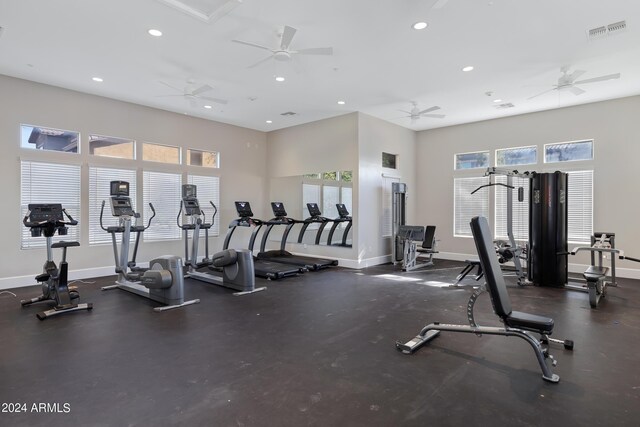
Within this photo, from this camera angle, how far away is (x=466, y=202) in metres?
8.43

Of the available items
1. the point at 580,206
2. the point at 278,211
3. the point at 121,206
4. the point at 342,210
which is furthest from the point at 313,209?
the point at 580,206

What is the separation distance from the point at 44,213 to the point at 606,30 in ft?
23.9

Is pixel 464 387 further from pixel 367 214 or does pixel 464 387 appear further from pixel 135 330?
pixel 367 214

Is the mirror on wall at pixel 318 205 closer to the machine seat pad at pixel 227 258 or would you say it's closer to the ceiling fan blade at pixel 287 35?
the machine seat pad at pixel 227 258

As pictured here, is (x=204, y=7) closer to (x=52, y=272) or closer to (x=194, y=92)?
(x=194, y=92)

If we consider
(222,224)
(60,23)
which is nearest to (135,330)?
(60,23)

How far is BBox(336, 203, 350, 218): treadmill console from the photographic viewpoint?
780 centimetres

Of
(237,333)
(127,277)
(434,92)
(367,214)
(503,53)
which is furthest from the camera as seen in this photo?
(367,214)

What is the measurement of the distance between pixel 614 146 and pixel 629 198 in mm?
1018

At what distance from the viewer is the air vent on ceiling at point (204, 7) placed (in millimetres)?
3391

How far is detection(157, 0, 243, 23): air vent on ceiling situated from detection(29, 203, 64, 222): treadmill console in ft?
10.3

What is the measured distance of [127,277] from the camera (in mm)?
5465

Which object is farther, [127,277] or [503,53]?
[127,277]

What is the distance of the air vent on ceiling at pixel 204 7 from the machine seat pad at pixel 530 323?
3754 mm
